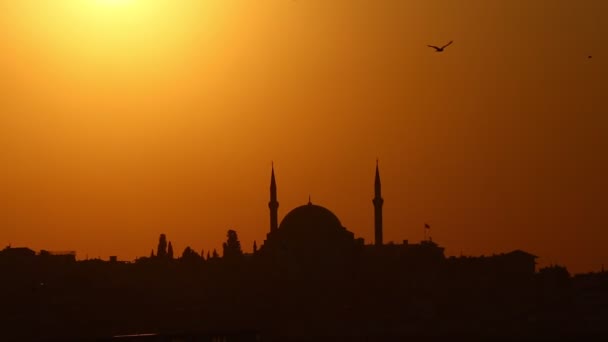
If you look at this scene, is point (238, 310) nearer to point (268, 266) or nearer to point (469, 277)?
point (268, 266)

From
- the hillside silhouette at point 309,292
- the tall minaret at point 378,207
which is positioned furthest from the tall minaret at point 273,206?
the tall minaret at point 378,207

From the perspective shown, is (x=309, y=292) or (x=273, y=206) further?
(x=273, y=206)

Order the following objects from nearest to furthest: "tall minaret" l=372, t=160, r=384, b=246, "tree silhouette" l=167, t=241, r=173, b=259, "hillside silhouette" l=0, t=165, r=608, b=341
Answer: "hillside silhouette" l=0, t=165, r=608, b=341
"tall minaret" l=372, t=160, r=384, b=246
"tree silhouette" l=167, t=241, r=173, b=259

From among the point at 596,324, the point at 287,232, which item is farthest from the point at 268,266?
the point at 596,324

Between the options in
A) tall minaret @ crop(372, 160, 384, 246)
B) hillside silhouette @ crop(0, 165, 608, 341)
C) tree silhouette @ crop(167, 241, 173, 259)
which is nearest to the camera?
hillside silhouette @ crop(0, 165, 608, 341)

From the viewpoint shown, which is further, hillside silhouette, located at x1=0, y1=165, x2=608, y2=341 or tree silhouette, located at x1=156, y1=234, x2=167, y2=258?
tree silhouette, located at x1=156, y1=234, x2=167, y2=258

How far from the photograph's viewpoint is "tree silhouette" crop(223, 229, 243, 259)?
145125 millimetres

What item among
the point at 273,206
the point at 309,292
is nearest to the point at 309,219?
the point at 273,206

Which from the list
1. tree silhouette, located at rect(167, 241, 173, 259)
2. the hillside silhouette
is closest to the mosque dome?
the hillside silhouette

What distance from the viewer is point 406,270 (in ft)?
479

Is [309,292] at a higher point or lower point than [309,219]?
lower

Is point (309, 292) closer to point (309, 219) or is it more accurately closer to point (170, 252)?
point (309, 219)

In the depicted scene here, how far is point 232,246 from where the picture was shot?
147 metres

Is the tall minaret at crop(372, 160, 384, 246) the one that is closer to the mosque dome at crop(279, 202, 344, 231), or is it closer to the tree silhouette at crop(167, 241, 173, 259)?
the mosque dome at crop(279, 202, 344, 231)
